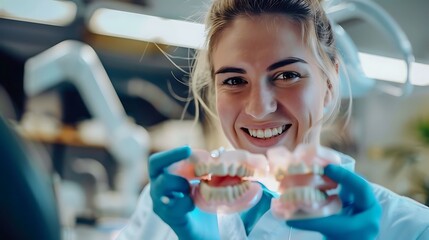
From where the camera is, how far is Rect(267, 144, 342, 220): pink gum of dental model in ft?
2.07

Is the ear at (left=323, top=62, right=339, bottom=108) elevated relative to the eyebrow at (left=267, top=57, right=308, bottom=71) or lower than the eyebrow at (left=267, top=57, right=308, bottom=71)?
lower

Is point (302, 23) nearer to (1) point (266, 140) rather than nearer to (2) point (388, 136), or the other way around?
(1) point (266, 140)

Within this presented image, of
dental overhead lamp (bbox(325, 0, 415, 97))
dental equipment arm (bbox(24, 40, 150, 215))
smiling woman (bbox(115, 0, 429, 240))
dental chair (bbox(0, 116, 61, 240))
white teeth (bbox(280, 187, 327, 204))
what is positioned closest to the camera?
dental chair (bbox(0, 116, 61, 240))

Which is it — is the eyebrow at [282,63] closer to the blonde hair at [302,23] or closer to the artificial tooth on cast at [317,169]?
the blonde hair at [302,23]

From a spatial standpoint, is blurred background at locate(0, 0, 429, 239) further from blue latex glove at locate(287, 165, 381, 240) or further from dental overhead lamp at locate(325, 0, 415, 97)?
blue latex glove at locate(287, 165, 381, 240)

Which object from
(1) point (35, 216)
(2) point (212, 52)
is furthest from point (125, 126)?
(1) point (35, 216)

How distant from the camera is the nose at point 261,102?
88 cm

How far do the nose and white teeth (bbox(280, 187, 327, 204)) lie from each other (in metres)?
0.26

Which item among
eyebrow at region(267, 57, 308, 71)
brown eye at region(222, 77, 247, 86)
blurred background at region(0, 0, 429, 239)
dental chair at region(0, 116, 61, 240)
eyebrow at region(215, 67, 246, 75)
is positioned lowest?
blurred background at region(0, 0, 429, 239)

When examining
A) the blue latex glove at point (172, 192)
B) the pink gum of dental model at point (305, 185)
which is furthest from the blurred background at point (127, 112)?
the pink gum of dental model at point (305, 185)

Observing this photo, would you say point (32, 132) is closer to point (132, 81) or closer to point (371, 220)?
point (132, 81)

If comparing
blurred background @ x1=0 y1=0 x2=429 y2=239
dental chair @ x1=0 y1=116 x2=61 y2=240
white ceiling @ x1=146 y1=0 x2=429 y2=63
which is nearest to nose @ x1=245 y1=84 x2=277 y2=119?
dental chair @ x1=0 y1=116 x2=61 y2=240

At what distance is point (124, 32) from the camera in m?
1.85

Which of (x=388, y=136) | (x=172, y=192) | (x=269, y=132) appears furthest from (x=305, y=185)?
(x=388, y=136)
